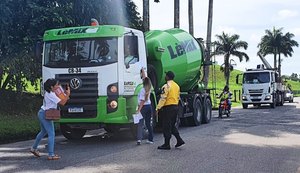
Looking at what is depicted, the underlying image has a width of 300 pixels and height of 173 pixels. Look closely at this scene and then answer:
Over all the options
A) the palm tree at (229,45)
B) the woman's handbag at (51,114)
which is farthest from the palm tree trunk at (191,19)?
the palm tree at (229,45)

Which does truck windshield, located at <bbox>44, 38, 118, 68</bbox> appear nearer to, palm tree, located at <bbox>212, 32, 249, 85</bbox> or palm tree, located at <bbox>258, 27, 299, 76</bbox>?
palm tree, located at <bbox>212, 32, 249, 85</bbox>

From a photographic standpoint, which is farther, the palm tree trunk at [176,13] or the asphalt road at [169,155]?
the palm tree trunk at [176,13]

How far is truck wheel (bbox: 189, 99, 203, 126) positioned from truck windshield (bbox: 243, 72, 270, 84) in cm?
1428

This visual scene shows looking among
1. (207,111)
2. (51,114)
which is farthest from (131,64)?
(207,111)

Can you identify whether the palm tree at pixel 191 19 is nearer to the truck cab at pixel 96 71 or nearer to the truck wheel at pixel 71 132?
the truck wheel at pixel 71 132

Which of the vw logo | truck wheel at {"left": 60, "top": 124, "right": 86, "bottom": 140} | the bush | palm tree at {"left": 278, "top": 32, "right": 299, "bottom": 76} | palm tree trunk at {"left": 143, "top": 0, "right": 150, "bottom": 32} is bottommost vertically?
truck wheel at {"left": 60, "top": 124, "right": 86, "bottom": 140}

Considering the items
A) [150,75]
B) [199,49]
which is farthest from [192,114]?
[150,75]

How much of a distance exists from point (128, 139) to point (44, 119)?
4123 mm

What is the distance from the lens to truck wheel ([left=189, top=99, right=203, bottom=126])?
18.0 m

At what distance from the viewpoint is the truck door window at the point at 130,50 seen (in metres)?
12.4

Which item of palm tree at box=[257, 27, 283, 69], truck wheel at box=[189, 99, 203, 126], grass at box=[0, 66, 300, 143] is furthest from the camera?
palm tree at box=[257, 27, 283, 69]

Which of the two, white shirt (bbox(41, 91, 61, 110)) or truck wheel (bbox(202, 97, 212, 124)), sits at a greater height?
white shirt (bbox(41, 91, 61, 110))

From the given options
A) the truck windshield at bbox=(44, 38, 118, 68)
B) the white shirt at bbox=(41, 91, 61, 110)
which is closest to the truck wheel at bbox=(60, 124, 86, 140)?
the truck windshield at bbox=(44, 38, 118, 68)

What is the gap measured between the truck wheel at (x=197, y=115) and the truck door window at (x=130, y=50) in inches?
229
